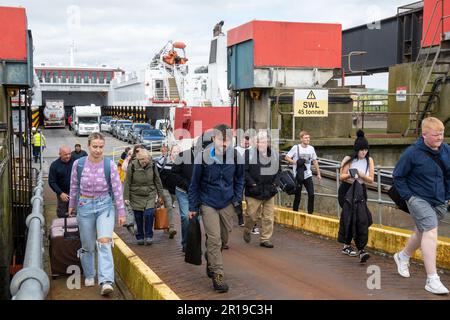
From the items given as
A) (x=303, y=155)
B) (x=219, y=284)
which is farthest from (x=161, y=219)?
(x=219, y=284)

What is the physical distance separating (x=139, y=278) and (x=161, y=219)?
3.25m

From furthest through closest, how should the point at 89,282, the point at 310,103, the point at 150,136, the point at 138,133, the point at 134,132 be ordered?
the point at 134,132, the point at 138,133, the point at 150,136, the point at 310,103, the point at 89,282

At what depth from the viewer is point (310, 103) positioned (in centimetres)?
1527

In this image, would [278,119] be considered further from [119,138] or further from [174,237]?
[119,138]

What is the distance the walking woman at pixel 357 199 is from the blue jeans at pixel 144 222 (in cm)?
307

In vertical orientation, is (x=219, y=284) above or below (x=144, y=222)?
below

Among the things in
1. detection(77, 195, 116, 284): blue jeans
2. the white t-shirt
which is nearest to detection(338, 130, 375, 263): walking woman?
the white t-shirt

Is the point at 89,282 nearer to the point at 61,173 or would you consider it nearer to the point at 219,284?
the point at 219,284

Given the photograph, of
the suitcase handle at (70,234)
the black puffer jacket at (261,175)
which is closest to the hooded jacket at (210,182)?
the suitcase handle at (70,234)

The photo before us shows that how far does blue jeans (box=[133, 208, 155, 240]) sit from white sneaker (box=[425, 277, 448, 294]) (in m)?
4.49

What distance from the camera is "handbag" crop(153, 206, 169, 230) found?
992 centimetres

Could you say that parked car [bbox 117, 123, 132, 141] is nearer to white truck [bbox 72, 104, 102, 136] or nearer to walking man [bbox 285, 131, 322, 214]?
white truck [bbox 72, 104, 102, 136]

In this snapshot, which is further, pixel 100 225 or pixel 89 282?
pixel 89 282
